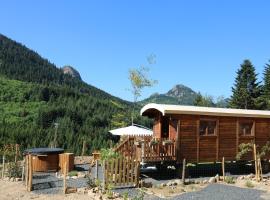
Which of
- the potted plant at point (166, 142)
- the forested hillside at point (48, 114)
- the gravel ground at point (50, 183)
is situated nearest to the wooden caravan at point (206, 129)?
the potted plant at point (166, 142)

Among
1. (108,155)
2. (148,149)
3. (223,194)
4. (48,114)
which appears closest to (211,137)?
(148,149)

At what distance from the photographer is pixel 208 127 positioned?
22047 millimetres

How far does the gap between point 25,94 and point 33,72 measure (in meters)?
34.4

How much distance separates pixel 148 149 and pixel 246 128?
6.69m

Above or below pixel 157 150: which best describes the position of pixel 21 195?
below

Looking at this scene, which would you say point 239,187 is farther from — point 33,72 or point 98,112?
point 33,72

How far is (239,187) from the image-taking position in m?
18.3

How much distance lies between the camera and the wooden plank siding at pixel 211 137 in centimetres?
2106

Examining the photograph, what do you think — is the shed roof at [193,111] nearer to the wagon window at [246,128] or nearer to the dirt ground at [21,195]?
the wagon window at [246,128]

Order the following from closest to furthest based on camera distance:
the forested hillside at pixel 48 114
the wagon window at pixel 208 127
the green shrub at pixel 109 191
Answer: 1. the green shrub at pixel 109 191
2. the wagon window at pixel 208 127
3. the forested hillside at pixel 48 114

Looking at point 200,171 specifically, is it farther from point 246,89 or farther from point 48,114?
point 48,114

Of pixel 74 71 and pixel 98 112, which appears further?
pixel 74 71

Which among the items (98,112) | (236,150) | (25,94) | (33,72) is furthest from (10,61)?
(236,150)

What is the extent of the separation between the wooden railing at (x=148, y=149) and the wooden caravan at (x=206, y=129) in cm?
39
